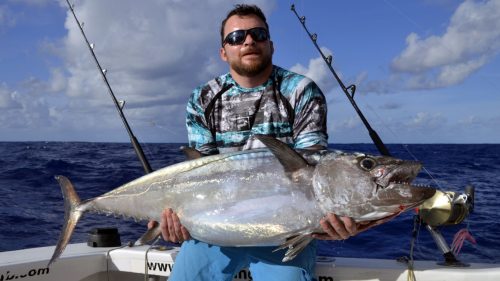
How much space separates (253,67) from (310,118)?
1.67 feet

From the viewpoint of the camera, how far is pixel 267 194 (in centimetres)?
A: 251

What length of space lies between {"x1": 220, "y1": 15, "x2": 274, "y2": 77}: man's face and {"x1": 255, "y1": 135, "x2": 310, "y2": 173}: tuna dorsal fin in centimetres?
101

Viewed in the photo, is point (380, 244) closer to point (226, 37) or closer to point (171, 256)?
point (171, 256)

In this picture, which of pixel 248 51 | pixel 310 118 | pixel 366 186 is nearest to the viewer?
pixel 366 186

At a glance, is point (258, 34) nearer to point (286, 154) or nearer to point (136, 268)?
point (286, 154)

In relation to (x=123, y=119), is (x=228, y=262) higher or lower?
lower

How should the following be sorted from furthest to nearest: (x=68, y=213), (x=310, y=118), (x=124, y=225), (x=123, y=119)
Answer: (x=124, y=225)
(x=123, y=119)
(x=310, y=118)
(x=68, y=213)

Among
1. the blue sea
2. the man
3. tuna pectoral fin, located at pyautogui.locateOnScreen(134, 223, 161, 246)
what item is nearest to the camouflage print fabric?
the man

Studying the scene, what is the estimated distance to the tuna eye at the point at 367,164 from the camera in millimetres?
2309

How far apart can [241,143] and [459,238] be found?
171 cm

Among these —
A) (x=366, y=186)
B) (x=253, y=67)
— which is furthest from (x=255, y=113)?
(x=366, y=186)

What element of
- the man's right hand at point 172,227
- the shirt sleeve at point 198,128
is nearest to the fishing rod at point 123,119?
the shirt sleeve at point 198,128

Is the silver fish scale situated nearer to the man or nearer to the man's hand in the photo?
the man's hand

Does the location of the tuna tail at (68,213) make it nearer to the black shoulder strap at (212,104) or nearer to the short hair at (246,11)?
the black shoulder strap at (212,104)
